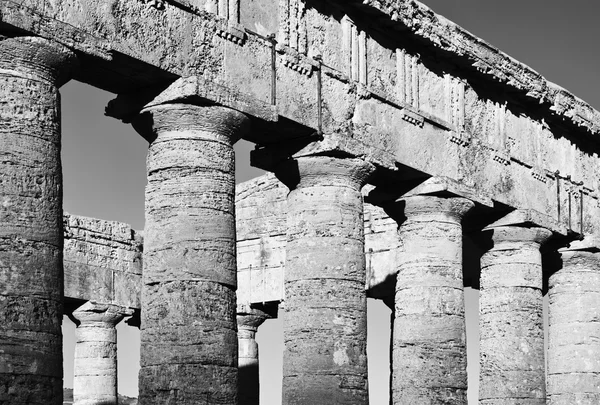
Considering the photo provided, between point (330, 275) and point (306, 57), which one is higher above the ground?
point (306, 57)

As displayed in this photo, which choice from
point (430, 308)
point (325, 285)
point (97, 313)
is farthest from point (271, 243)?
point (325, 285)

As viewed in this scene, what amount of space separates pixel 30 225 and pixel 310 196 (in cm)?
615

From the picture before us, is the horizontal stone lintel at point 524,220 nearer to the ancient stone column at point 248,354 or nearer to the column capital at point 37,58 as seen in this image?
the ancient stone column at point 248,354

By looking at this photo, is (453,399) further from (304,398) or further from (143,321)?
(143,321)

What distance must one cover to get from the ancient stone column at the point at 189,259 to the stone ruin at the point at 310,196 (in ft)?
0.09

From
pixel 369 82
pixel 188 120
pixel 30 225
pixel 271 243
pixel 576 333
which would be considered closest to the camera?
pixel 30 225

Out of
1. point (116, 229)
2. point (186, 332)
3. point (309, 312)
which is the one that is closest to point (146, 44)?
point (186, 332)

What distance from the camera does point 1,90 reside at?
46.2 feet

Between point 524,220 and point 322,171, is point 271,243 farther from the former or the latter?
point 322,171

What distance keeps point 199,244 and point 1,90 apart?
358cm

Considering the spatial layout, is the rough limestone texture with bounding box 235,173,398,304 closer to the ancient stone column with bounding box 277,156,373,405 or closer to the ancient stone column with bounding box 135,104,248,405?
the ancient stone column with bounding box 277,156,373,405

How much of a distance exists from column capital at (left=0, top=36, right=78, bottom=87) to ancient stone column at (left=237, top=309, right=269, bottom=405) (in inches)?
663

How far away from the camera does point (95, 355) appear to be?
93.0ft

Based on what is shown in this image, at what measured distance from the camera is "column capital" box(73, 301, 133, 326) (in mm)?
28141
